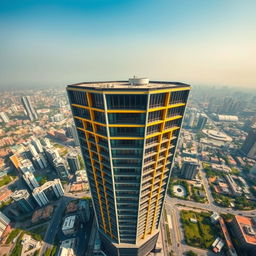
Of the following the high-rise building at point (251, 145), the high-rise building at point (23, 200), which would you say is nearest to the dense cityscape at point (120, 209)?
the high-rise building at point (23, 200)

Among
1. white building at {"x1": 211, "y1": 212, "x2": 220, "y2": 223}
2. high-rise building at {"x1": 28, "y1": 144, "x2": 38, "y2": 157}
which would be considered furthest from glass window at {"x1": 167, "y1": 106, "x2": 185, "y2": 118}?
high-rise building at {"x1": 28, "y1": 144, "x2": 38, "y2": 157}

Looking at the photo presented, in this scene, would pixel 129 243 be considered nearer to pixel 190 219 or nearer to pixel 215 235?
pixel 190 219

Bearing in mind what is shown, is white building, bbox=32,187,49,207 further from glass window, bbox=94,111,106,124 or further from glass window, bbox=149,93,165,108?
glass window, bbox=149,93,165,108

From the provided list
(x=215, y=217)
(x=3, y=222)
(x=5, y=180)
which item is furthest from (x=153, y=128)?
(x=5, y=180)

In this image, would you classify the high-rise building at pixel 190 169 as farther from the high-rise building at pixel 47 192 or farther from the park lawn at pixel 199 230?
the high-rise building at pixel 47 192

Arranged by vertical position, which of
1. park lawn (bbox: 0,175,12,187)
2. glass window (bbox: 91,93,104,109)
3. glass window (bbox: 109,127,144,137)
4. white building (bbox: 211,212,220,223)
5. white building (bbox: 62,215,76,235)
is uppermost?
glass window (bbox: 91,93,104,109)

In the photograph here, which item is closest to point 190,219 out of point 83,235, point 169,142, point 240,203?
point 240,203
